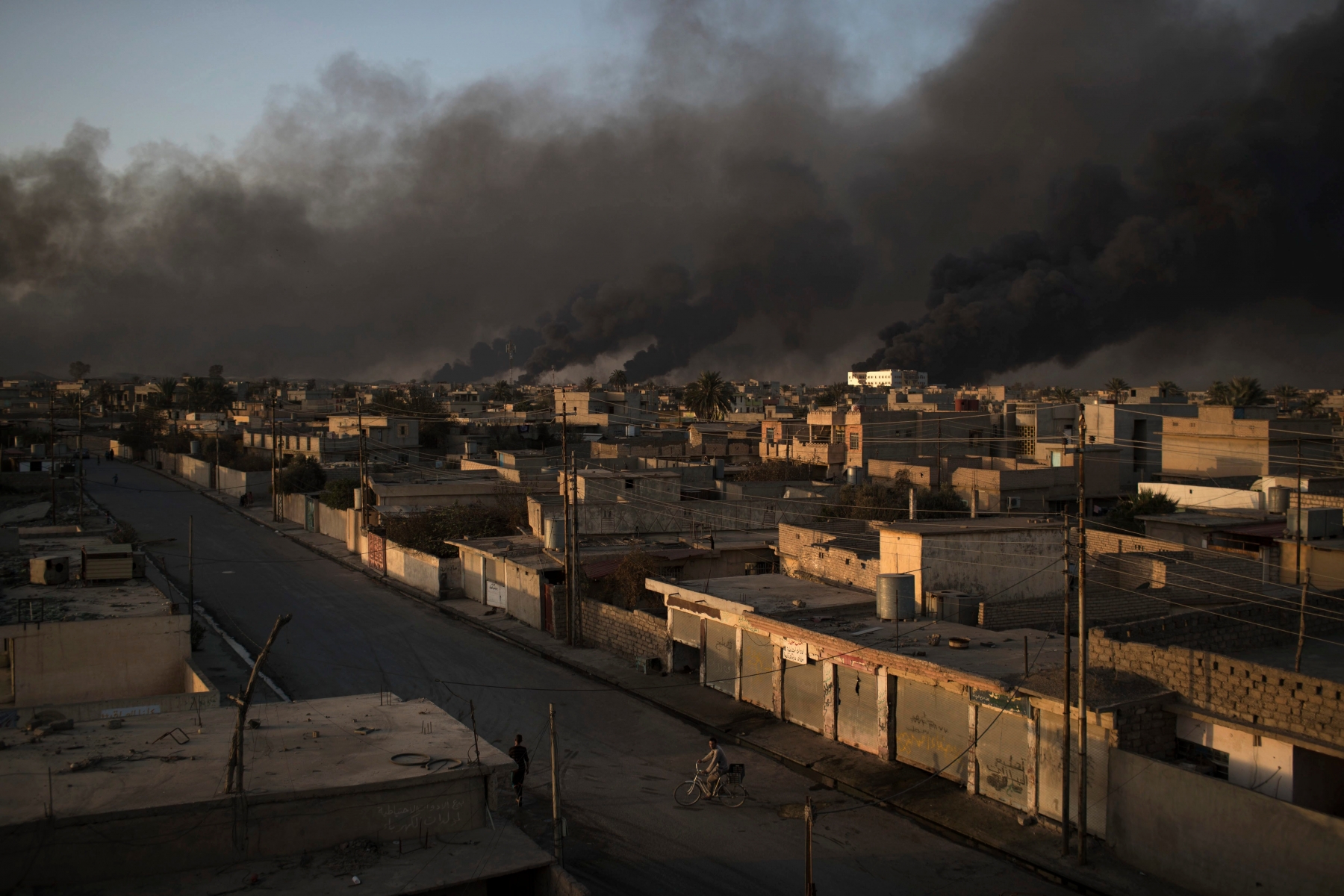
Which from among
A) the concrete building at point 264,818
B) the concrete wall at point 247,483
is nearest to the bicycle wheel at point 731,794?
the concrete building at point 264,818

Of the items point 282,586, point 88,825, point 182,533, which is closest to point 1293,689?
point 88,825

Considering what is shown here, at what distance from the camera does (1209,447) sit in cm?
3706

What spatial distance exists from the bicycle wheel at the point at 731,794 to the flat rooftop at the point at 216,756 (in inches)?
152

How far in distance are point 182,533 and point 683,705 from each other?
97.0 ft

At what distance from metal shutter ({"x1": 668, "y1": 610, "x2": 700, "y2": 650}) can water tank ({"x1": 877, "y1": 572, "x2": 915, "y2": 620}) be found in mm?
3823

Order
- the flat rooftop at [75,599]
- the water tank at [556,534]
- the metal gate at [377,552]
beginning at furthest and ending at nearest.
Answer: the metal gate at [377,552] → the water tank at [556,534] → the flat rooftop at [75,599]

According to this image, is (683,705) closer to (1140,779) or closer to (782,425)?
(1140,779)

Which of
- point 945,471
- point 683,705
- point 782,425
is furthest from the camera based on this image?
point 782,425

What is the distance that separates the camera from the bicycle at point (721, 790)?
12312 mm

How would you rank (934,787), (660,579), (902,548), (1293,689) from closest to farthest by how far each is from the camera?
(1293,689) → (934,787) → (902,548) → (660,579)

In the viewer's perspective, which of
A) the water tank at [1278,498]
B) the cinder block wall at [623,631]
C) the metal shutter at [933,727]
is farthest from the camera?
the water tank at [1278,498]

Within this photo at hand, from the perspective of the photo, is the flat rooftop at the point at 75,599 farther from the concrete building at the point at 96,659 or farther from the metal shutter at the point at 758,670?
the metal shutter at the point at 758,670

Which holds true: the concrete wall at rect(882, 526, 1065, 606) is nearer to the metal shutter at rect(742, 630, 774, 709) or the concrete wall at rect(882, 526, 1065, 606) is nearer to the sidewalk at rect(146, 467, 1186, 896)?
the metal shutter at rect(742, 630, 774, 709)

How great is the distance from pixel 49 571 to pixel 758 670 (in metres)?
12.6
